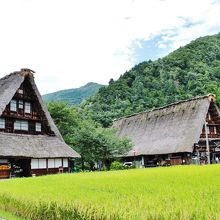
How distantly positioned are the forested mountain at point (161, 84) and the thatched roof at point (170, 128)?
52.1 ft

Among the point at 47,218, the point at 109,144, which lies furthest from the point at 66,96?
the point at 47,218

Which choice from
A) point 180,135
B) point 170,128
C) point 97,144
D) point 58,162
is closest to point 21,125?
point 58,162

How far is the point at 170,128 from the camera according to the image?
42.5m

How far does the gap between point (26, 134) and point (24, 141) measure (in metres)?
1.77

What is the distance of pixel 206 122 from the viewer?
42000 mm

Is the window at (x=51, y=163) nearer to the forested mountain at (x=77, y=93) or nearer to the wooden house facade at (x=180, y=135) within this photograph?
the wooden house facade at (x=180, y=135)

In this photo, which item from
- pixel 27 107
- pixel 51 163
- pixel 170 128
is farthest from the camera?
pixel 170 128

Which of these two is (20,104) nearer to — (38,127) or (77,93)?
(38,127)

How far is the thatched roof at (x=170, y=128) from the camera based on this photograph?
1528 inches

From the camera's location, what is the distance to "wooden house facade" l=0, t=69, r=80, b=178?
29.1 meters

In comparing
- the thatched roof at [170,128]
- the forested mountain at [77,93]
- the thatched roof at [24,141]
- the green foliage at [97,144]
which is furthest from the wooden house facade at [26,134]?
the forested mountain at [77,93]

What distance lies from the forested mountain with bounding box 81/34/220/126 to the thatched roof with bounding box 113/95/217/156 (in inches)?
625

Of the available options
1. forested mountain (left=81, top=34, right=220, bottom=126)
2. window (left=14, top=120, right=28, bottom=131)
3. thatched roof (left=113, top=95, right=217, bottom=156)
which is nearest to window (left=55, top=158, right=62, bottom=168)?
window (left=14, top=120, right=28, bottom=131)

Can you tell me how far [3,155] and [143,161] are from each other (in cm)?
2012
